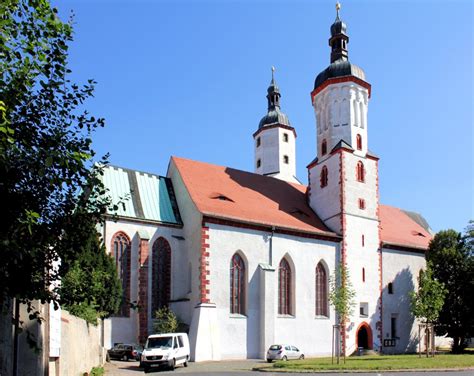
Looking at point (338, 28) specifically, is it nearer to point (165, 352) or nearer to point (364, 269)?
point (364, 269)

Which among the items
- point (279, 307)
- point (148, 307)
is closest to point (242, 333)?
point (279, 307)

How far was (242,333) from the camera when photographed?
110 ft

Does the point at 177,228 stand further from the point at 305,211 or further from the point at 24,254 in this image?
the point at 24,254

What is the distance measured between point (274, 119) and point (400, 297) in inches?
930

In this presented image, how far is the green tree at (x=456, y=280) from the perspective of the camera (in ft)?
130

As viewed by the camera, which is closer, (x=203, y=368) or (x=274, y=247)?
(x=203, y=368)

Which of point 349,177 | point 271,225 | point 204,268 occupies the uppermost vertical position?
point 349,177

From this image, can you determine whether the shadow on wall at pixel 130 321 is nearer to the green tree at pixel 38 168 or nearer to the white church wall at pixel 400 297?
the white church wall at pixel 400 297

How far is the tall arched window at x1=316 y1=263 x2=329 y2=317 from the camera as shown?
1484 inches

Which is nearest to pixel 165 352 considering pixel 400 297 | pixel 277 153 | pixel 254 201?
pixel 254 201

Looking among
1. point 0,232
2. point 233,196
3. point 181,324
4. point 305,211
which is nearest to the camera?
point 0,232

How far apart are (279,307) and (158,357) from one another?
11843 mm

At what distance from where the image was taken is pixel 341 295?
32.1 metres

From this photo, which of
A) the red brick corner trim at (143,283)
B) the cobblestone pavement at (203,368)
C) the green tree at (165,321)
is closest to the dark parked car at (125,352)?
the cobblestone pavement at (203,368)
